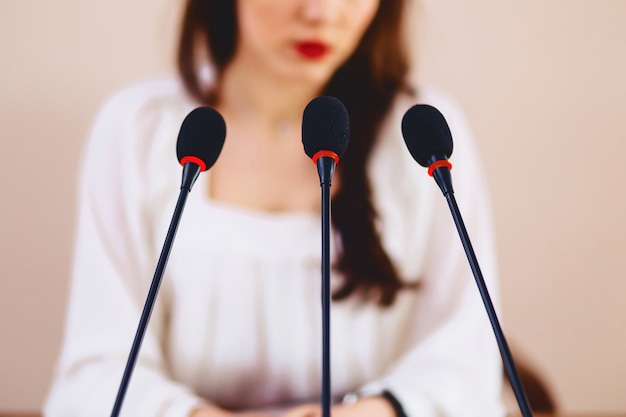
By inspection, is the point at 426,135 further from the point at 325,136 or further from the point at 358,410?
the point at 358,410

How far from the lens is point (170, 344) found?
0.74 m

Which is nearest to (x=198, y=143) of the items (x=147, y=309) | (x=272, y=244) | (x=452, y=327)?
(x=147, y=309)

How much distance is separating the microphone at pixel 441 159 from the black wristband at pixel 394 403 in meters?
0.28

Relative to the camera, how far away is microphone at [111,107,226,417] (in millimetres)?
365

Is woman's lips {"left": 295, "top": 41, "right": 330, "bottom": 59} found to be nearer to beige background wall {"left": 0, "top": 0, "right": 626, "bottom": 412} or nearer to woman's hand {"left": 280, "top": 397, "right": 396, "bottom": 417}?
beige background wall {"left": 0, "top": 0, "right": 626, "bottom": 412}

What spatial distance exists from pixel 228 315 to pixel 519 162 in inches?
21.2

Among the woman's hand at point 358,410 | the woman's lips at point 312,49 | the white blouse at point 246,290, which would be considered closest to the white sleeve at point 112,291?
the white blouse at point 246,290

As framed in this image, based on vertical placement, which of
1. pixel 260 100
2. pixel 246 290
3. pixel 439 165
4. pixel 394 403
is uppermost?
pixel 260 100

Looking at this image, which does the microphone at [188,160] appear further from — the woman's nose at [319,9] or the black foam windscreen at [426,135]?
the woman's nose at [319,9]

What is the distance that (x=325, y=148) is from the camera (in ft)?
1.26

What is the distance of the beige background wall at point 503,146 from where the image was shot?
2.76 ft

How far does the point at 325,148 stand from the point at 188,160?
99 mm

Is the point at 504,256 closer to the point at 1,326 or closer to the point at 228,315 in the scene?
the point at 228,315

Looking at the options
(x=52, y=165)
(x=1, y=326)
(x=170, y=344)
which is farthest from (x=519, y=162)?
(x=1, y=326)
